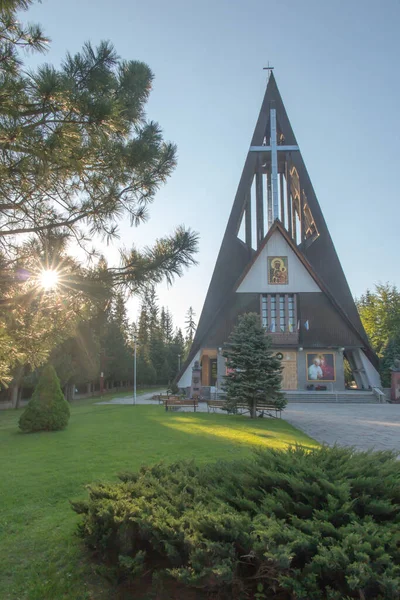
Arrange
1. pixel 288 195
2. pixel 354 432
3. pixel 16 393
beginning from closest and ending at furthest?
pixel 354 432
pixel 16 393
pixel 288 195

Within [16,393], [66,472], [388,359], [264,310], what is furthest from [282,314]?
[66,472]

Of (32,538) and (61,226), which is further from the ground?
(61,226)

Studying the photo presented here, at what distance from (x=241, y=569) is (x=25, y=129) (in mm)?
3494

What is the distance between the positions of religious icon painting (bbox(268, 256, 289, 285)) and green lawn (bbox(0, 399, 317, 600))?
18.9 m

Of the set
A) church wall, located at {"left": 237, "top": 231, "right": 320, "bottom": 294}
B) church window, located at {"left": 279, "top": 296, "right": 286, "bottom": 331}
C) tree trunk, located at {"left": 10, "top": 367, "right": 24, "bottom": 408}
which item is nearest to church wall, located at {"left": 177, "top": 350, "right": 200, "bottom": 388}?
church wall, located at {"left": 237, "top": 231, "right": 320, "bottom": 294}

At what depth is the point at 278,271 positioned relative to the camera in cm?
3188

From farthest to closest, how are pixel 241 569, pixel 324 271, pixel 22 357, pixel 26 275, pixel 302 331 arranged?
pixel 324 271
pixel 302 331
pixel 22 357
pixel 26 275
pixel 241 569

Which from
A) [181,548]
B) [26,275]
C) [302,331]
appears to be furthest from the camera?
[302,331]

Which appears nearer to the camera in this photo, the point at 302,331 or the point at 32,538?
the point at 32,538

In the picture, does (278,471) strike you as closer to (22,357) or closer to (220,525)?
(220,525)

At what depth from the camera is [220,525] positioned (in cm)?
275

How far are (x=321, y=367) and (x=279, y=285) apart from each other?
6.63 meters

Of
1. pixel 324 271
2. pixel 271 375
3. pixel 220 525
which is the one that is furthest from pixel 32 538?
pixel 324 271

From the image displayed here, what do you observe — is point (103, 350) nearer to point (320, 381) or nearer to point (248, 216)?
point (248, 216)
